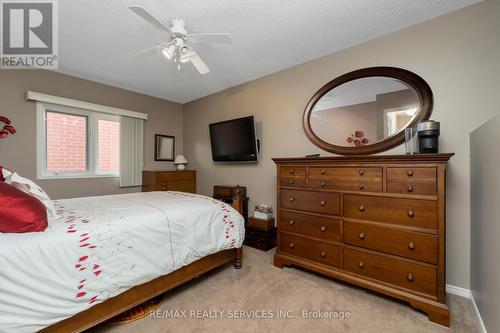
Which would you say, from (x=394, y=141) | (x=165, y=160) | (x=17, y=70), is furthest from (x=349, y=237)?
(x=17, y=70)

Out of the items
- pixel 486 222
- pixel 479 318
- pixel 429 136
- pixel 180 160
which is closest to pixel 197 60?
pixel 429 136

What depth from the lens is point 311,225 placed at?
2270 mm

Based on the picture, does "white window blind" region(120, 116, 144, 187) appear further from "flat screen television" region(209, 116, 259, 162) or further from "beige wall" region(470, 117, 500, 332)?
"beige wall" region(470, 117, 500, 332)

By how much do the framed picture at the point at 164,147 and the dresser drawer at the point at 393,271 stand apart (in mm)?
3718

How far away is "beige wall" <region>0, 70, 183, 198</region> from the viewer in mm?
2775

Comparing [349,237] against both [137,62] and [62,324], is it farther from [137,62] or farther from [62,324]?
[137,62]

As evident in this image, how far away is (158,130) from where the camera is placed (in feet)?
14.1

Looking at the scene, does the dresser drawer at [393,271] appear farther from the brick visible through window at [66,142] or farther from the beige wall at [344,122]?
the brick visible through window at [66,142]

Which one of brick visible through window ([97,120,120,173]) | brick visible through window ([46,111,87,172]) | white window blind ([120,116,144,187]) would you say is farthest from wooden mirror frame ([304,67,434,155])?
brick visible through window ([46,111,87,172])

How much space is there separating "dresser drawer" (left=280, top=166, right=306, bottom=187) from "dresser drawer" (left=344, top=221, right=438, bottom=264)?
0.61m

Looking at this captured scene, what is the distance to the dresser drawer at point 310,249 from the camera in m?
2.12

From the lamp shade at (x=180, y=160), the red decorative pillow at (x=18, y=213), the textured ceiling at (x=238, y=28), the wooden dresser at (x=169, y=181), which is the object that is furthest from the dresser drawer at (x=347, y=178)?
the lamp shade at (x=180, y=160)

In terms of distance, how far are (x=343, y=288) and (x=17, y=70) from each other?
4778mm

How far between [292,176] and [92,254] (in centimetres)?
190
